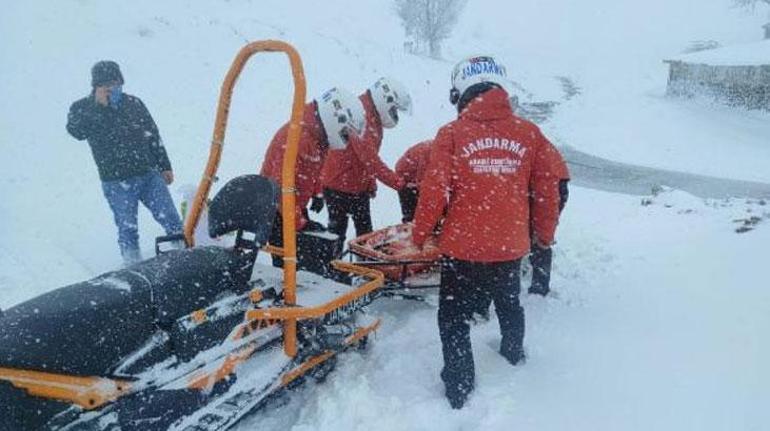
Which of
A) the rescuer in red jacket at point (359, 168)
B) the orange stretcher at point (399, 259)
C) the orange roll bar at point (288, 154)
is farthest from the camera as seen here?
the rescuer in red jacket at point (359, 168)

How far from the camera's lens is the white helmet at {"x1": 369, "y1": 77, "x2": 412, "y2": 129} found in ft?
18.9

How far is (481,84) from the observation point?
363cm

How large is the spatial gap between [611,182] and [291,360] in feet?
36.3

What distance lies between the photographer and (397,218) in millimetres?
8445

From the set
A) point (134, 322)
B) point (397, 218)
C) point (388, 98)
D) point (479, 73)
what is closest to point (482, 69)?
point (479, 73)

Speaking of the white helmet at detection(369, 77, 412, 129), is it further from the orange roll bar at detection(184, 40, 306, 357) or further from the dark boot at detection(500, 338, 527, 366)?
the dark boot at detection(500, 338, 527, 366)

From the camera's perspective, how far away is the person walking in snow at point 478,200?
356 centimetres

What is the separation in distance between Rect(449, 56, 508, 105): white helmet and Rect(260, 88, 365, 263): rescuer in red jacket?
3.28 feet

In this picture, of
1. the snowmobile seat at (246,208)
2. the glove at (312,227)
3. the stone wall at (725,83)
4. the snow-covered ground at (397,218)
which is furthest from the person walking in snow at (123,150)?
the stone wall at (725,83)

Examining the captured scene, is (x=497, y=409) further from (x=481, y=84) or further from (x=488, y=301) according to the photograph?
(x=481, y=84)

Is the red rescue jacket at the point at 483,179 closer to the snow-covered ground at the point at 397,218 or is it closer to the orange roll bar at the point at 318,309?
the orange roll bar at the point at 318,309

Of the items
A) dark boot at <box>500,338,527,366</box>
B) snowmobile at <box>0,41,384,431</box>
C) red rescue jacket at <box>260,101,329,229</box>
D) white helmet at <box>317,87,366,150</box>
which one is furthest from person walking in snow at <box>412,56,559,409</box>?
red rescue jacket at <box>260,101,329,229</box>

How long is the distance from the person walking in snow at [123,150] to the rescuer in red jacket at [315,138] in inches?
63.0

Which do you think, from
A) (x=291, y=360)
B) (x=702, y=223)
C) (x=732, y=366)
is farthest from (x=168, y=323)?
(x=702, y=223)
